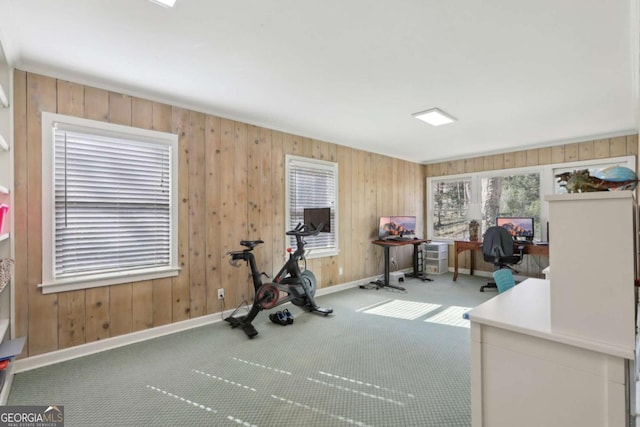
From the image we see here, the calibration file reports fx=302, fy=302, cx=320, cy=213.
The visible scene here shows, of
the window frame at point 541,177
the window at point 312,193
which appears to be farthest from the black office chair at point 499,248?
the window at point 312,193

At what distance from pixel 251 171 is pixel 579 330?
3.44m

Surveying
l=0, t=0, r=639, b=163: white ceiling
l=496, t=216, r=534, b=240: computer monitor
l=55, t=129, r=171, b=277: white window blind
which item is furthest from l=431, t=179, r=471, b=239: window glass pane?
l=55, t=129, r=171, b=277: white window blind

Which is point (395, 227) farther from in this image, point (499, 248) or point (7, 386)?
point (7, 386)

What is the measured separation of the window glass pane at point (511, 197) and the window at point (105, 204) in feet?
18.4

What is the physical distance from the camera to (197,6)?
180 centimetres

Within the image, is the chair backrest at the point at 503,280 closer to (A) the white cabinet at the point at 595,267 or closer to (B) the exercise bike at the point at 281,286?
(A) the white cabinet at the point at 595,267

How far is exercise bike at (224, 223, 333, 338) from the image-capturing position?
3.35 metres

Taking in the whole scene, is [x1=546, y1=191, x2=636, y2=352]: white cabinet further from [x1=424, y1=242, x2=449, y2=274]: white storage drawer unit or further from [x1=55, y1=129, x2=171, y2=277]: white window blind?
[x1=424, y1=242, x2=449, y2=274]: white storage drawer unit

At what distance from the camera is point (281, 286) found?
358 cm

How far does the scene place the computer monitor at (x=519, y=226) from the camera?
16.7ft

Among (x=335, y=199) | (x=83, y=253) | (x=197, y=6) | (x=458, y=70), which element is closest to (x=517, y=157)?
(x=335, y=199)

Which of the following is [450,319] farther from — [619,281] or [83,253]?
[83,253]

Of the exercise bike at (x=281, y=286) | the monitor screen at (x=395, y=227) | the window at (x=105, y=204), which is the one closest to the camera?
the window at (x=105, y=204)

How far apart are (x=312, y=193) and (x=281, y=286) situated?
160cm
